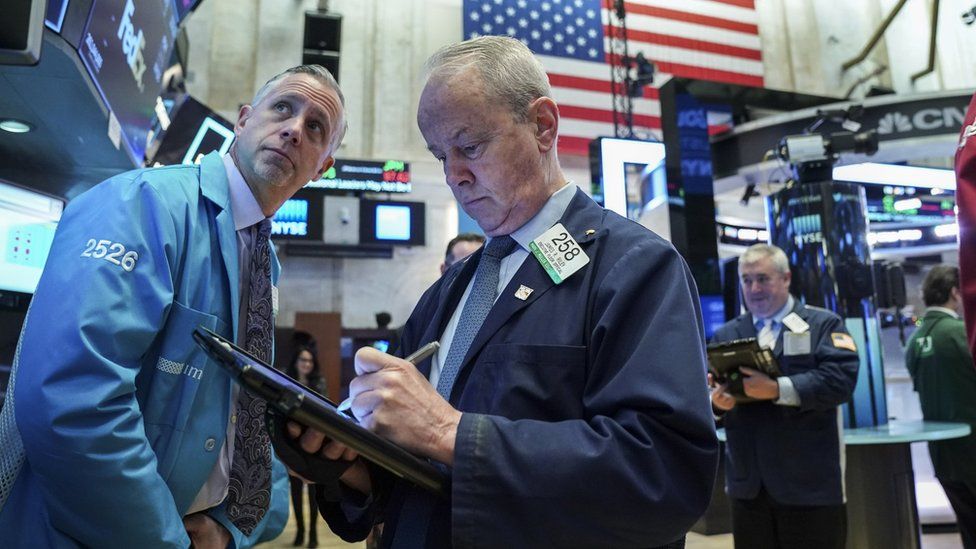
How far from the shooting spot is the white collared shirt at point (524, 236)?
1.21 meters

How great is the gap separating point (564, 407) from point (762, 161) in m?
7.66

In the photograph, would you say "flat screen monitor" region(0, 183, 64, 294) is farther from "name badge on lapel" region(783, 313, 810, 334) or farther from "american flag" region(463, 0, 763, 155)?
"american flag" region(463, 0, 763, 155)

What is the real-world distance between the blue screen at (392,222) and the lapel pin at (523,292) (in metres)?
9.67

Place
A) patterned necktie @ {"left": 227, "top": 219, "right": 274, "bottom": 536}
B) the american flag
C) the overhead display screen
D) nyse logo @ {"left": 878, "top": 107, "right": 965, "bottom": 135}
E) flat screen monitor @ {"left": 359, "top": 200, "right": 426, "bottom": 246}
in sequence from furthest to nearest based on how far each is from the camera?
the american flag
flat screen monitor @ {"left": 359, "top": 200, "right": 426, "bottom": 246}
nyse logo @ {"left": 878, "top": 107, "right": 965, "bottom": 135}
the overhead display screen
patterned necktie @ {"left": 227, "top": 219, "right": 274, "bottom": 536}

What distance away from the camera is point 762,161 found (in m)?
7.82

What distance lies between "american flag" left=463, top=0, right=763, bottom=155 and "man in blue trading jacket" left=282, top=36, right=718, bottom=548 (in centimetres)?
958

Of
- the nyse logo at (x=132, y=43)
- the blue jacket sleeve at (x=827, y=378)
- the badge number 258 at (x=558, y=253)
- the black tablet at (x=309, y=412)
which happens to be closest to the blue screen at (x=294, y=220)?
the nyse logo at (x=132, y=43)

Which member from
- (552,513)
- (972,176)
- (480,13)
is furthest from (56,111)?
(480,13)

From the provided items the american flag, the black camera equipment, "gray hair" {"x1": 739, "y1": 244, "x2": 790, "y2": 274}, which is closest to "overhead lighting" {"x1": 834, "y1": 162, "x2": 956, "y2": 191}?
the black camera equipment

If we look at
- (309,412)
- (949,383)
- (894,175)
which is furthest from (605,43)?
(309,412)

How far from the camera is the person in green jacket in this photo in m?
4.10

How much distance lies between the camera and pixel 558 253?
1108 mm

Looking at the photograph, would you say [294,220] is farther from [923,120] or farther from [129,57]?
[923,120]

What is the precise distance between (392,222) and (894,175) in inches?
281
